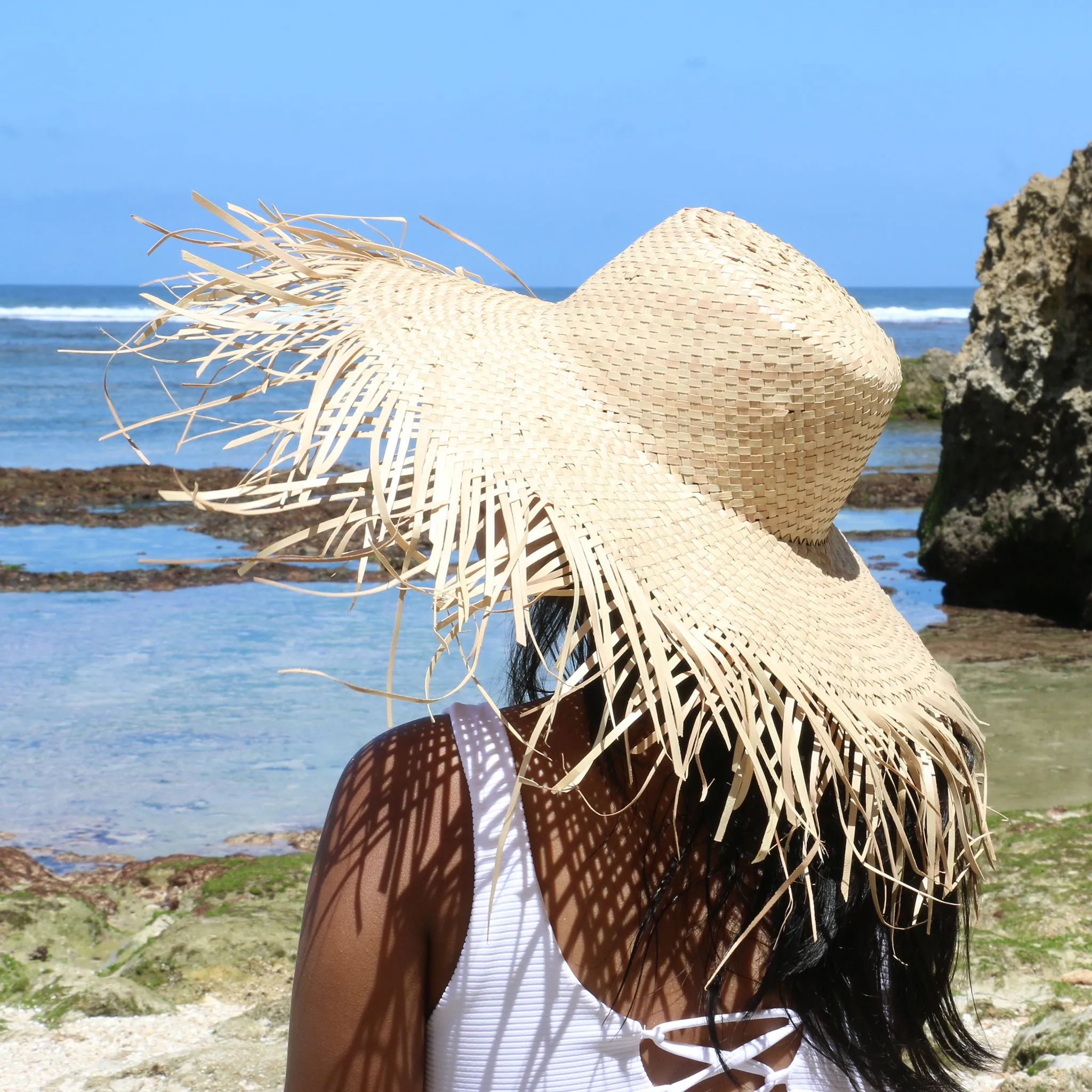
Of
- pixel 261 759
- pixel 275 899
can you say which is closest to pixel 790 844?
pixel 275 899

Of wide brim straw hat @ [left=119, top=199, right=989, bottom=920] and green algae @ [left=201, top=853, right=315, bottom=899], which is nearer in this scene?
wide brim straw hat @ [left=119, top=199, right=989, bottom=920]

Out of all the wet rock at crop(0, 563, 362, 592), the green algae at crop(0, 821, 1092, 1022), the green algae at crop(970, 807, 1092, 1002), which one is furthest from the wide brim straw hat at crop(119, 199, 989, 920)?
the wet rock at crop(0, 563, 362, 592)

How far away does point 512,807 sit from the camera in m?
1.00

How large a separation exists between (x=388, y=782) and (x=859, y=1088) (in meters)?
0.59

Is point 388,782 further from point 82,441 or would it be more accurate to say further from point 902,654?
point 82,441

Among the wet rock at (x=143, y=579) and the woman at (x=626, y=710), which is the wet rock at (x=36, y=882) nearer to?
the woman at (x=626, y=710)

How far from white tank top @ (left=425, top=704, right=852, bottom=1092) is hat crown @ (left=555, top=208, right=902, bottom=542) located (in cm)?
35

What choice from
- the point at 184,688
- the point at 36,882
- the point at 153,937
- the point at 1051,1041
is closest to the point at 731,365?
the point at 1051,1041

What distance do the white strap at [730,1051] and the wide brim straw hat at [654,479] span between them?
0.17 meters

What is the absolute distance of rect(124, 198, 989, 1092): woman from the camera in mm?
1065

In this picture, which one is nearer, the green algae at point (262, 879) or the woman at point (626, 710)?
the woman at point (626, 710)

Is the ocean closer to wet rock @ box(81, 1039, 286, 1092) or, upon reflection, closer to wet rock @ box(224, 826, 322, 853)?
wet rock @ box(224, 826, 322, 853)

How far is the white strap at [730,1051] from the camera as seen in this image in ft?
3.76

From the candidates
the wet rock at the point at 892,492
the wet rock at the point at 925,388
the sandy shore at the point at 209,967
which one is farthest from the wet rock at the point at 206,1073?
the wet rock at the point at 925,388
